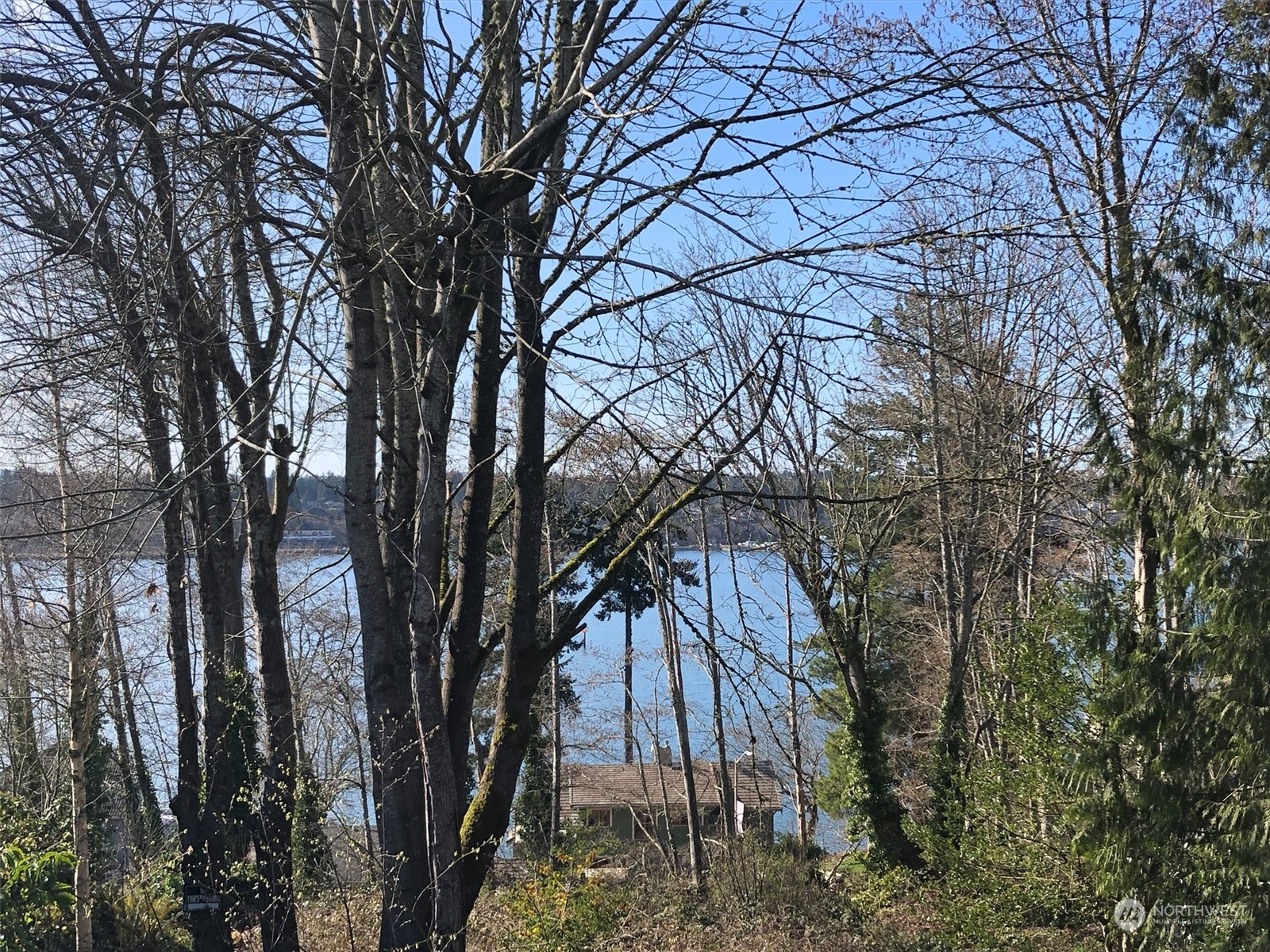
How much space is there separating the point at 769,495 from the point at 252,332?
11.0 feet

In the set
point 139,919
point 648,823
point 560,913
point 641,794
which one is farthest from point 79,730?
point 641,794

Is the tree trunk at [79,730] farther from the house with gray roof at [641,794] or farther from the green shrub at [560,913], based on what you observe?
the house with gray roof at [641,794]

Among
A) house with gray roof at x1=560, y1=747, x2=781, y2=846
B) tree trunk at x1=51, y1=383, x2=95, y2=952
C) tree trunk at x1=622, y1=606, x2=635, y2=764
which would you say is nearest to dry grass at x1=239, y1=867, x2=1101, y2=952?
tree trunk at x1=51, y1=383, x2=95, y2=952

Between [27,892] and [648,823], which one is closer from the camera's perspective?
[27,892]

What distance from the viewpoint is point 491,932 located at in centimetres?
775

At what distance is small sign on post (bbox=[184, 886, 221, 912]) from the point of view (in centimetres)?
532

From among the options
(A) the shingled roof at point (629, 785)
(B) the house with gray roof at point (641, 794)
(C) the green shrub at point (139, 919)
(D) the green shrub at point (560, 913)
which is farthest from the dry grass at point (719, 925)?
(A) the shingled roof at point (629, 785)

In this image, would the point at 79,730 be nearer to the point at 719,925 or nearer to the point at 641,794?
the point at 719,925

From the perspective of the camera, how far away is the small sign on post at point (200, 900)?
5.32 metres

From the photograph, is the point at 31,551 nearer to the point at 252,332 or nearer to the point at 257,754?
the point at 257,754

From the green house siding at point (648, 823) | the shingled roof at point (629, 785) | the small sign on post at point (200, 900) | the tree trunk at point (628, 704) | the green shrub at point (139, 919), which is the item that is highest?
the small sign on post at point (200, 900)

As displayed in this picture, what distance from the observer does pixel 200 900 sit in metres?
5.68

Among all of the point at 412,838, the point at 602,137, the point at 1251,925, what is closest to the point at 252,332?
the point at 602,137

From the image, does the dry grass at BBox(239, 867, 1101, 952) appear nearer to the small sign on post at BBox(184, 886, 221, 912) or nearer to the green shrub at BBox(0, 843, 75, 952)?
the small sign on post at BBox(184, 886, 221, 912)
